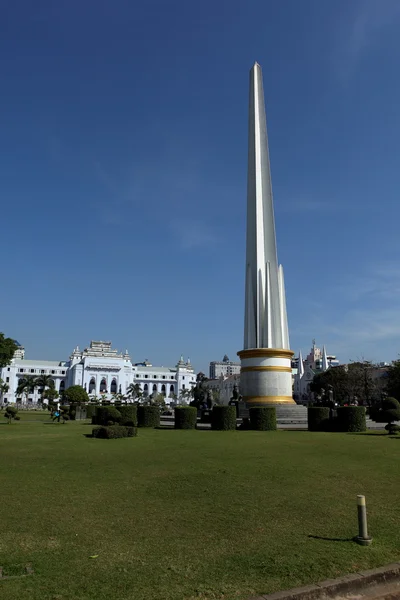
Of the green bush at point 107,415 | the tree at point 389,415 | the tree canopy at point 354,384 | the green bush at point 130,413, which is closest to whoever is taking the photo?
the tree at point 389,415

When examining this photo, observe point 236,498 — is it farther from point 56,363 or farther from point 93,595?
point 56,363

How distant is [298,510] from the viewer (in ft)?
28.5

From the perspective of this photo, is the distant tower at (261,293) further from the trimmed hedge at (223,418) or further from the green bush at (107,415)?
the green bush at (107,415)

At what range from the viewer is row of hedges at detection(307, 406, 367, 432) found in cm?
2712

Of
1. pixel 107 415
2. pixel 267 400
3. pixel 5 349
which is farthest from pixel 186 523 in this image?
pixel 5 349

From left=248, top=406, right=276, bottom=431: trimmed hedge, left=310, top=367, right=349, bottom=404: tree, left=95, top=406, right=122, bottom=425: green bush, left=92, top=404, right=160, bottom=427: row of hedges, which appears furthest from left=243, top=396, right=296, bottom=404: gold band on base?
left=310, top=367, right=349, bottom=404: tree

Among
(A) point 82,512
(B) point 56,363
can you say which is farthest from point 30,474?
(B) point 56,363

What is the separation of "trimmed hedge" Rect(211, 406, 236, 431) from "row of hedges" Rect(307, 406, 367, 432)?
502 centimetres

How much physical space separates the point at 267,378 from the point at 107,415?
14.0 m

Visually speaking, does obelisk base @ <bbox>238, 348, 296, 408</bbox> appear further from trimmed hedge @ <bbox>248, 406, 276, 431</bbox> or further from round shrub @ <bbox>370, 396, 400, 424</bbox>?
round shrub @ <bbox>370, 396, 400, 424</bbox>

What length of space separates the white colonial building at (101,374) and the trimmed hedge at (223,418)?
95.4m

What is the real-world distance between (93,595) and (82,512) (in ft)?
11.4

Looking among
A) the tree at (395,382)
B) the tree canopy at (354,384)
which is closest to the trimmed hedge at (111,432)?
the tree at (395,382)

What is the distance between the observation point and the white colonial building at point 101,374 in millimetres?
130750
